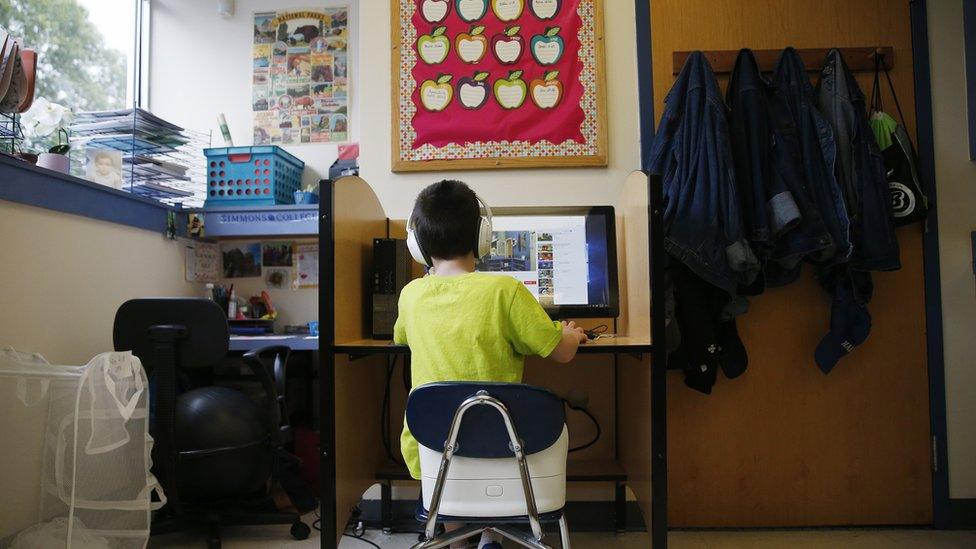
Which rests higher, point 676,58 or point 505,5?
point 505,5

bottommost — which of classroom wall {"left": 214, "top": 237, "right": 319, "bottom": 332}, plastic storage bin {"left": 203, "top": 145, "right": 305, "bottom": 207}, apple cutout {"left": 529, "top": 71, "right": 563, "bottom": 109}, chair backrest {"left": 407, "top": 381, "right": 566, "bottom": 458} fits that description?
chair backrest {"left": 407, "top": 381, "right": 566, "bottom": 458}

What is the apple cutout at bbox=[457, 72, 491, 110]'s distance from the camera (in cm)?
197

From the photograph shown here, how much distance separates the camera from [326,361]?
136cm

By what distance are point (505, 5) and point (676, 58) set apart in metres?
0.65

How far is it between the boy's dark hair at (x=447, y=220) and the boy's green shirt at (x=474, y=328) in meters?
0.09

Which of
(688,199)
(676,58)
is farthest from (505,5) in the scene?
(688,199)

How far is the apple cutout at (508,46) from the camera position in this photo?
1967 mm

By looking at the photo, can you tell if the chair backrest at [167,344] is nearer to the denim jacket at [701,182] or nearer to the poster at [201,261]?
the poster at [201,261]

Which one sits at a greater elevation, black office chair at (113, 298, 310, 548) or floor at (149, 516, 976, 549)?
black office chair at (113, 298, 310, 548)

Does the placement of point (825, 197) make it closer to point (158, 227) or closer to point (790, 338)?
point (790, 338)

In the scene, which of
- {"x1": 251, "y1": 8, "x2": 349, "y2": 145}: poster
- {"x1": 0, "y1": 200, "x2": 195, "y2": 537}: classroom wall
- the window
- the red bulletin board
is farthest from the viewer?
{"x1": 251, "y1": 8, "x2": 349, "y2": 145}: poster

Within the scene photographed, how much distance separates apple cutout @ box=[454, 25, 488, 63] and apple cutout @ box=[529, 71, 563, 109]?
0.23 m

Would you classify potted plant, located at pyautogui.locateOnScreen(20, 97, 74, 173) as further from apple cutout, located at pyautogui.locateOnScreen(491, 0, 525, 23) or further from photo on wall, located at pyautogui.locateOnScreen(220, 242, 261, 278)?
apple cutout, located at pyautogui.locateOnScreen(491, 0, 525, 23)

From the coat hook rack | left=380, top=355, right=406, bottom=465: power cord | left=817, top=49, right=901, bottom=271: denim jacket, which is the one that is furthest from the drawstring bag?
left=380, top=355, right=406, bottom=465: power cord
